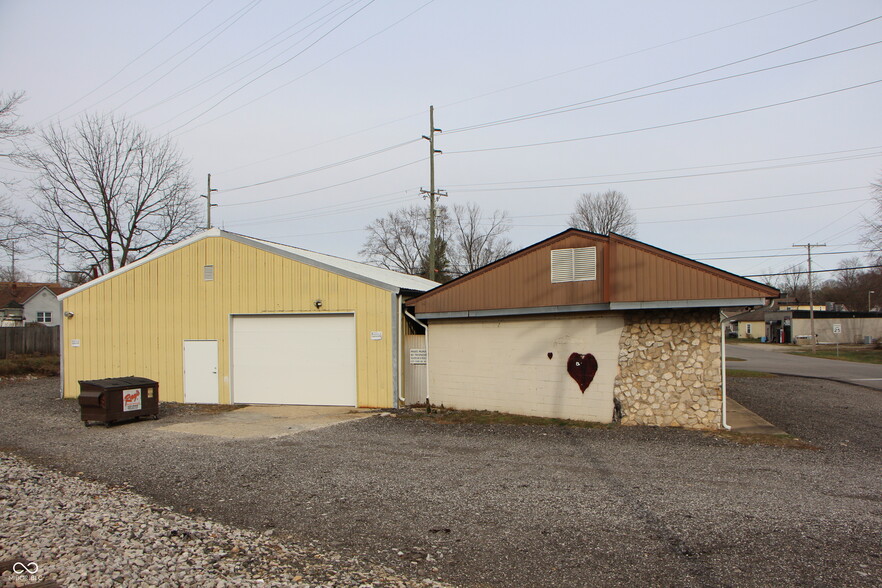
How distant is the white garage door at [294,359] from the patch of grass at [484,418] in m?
2.12

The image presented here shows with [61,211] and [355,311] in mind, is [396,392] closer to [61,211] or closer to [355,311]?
[355,311]

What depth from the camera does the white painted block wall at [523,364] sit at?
465 inches

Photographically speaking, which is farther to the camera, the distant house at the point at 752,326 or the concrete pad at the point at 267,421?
the distant house at the point at 752,326

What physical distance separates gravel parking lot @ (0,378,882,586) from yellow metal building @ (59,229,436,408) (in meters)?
3.04

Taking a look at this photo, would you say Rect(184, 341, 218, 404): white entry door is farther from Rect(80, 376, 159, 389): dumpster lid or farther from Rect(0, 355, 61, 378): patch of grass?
Rect(0, 355, 61, 378): patch of grass

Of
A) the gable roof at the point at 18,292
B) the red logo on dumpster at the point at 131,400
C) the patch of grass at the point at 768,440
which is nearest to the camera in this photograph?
the patch of grass at the point at 768,440

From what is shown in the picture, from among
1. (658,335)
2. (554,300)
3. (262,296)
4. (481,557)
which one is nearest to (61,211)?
(262,296)

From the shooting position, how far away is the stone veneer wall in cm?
1098

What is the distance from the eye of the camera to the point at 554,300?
1212cm

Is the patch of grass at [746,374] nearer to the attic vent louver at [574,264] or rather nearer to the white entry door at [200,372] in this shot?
the attic vent louver at [574,264]

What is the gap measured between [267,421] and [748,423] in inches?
397

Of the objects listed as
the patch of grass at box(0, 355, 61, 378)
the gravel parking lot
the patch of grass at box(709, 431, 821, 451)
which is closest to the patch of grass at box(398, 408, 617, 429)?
the gravel parking lot

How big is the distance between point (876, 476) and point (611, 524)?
15.0ft

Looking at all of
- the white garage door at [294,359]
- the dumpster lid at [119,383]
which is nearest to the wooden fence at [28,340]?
the white garage door at [294,359]
